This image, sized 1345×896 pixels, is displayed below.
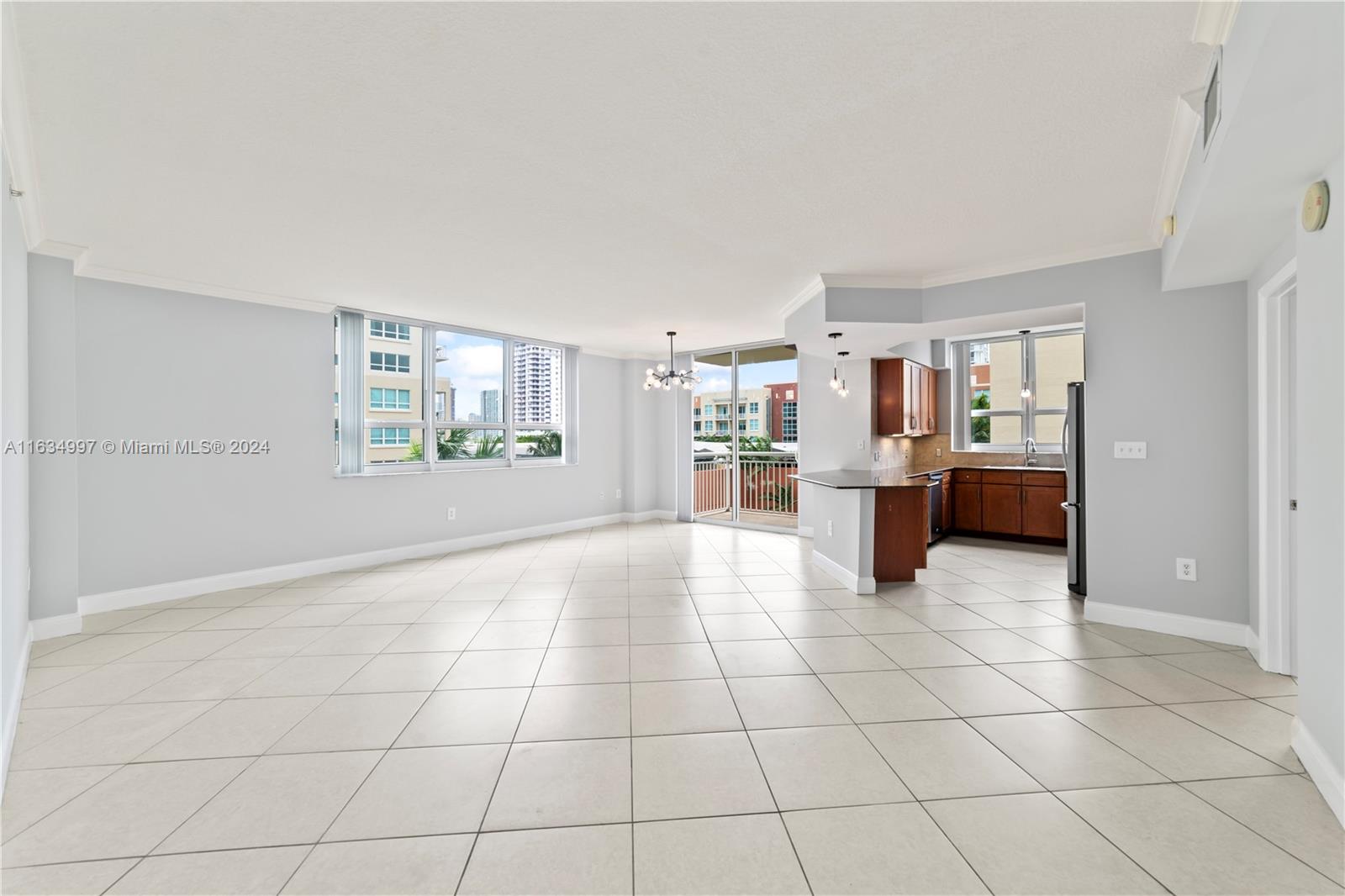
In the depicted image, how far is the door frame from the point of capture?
2756mm

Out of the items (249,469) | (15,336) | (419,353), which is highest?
(419,353)

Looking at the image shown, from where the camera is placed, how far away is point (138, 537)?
4.01m

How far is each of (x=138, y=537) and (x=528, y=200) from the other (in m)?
3.98

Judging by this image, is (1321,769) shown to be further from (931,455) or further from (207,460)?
(207,460)

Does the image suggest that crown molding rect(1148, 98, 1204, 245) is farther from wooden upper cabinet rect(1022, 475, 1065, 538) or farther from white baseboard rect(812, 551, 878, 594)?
wooden upper cabinet rect(1022, 475, 1065, 538)

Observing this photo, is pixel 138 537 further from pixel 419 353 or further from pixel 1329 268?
pixel 1329 268

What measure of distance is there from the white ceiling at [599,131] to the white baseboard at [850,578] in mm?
2443

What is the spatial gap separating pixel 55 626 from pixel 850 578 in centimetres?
550

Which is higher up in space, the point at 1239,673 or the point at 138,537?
the point at 138,537

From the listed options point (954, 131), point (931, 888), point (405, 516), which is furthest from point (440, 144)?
point (405, 516)

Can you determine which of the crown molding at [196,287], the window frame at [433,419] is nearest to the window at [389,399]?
the window frame at [433,419]

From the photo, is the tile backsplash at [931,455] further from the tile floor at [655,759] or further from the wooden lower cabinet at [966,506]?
the tile floor at [655,759]

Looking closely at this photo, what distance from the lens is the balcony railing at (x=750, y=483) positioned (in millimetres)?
7934

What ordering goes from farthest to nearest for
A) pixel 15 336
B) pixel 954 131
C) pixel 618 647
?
pixel 618 647
pixel 15 336
pixel 954 131
